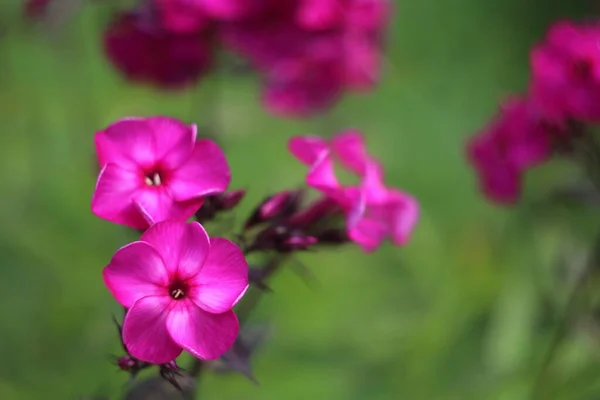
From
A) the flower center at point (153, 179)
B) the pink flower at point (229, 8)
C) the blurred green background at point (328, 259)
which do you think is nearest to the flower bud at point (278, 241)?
the flower center at point (153, 179)

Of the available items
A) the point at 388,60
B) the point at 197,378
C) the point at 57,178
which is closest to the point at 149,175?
the point at 197,378

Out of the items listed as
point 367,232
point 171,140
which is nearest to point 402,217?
point 367,232

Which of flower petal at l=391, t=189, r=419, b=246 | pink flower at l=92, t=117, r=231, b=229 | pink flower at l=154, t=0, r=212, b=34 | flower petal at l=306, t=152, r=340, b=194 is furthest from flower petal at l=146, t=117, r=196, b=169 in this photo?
pink flower at l=154, t=0, r=212, b=34

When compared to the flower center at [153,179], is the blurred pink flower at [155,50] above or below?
below

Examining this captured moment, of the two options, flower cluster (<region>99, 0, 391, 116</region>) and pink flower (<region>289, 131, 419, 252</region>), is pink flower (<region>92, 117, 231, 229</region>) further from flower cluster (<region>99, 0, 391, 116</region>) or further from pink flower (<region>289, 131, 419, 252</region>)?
flower cluster (<region>99, 0, 391, 116</region>)

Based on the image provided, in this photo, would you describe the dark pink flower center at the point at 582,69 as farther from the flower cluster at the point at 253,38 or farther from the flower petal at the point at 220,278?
the flower petal at the point at 220,278

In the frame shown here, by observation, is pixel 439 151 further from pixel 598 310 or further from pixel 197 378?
pixel 197 378

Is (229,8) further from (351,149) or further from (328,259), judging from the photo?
(328,259)
